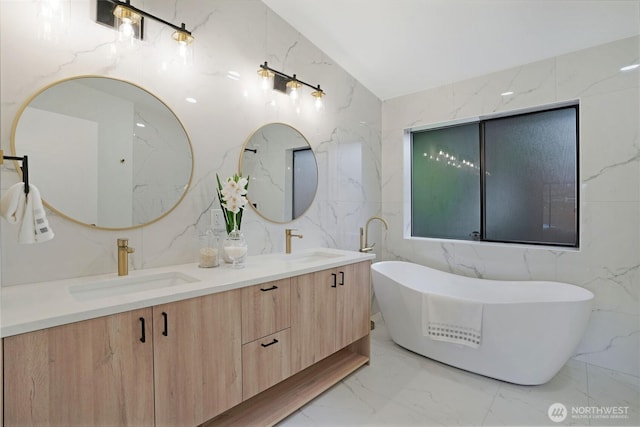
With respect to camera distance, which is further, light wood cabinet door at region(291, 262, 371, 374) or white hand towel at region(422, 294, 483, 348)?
white hand towel at region(422, 294, 483, 348)

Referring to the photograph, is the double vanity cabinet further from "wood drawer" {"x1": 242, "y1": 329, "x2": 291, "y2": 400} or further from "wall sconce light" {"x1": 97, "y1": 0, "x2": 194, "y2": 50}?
"wall sconce light" {"x1": 97, "y1": 0, "x2": 194, "y2": 50}

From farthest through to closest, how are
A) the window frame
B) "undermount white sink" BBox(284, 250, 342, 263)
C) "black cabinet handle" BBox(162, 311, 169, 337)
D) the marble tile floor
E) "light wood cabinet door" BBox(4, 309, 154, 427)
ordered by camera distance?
the window frame < "undermount white sink" BBox(284, 250, 342, 263) < the marble tile floor < "black cabinet handle" BBox(162, 311, 169, 337) < "light wood cabinet door" BBox(4, 309, 154, 427)

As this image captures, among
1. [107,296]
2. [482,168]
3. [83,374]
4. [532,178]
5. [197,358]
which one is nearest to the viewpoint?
[83,374]

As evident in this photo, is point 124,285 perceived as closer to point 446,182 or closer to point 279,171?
point 279,171

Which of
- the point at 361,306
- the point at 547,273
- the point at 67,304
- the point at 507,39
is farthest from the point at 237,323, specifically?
the point at 507,39

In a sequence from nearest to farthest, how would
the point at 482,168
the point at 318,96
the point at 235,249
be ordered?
the point at 235,249
the point at 318,96
the point at 482,168

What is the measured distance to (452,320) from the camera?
2254mm

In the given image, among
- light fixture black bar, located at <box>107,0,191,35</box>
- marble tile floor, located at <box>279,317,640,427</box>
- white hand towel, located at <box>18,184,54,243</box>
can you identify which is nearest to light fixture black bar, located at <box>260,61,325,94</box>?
light fixture black bar, located at <box>107,0,191,35</box>

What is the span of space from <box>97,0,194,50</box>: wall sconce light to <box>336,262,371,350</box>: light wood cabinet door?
1814mm

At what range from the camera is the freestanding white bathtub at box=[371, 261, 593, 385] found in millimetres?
2018

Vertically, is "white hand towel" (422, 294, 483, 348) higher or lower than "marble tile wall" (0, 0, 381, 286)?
lower

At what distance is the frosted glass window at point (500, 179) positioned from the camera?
8.98 ft

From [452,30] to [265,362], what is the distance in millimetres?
2812

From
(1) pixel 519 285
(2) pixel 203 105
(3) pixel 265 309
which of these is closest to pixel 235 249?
(3) pixel 265 309
